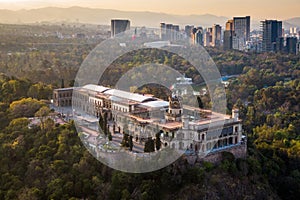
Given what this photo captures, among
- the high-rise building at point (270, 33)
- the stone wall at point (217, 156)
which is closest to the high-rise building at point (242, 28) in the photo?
the high-rise building at point (270, 33)

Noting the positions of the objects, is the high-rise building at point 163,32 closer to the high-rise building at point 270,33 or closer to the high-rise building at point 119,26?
the high-rise building at point 119,26

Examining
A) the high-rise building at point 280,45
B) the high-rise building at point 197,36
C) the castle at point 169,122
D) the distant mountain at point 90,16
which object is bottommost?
the castle at point 169,122

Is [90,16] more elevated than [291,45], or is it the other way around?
[90,16]

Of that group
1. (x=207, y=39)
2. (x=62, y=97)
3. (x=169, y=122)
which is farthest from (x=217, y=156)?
(x=207, y=39)

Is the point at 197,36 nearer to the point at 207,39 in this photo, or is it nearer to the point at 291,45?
the point at 207,39

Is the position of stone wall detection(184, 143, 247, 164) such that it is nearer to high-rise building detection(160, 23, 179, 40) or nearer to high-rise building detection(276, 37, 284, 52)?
high-rise building detection(160, 23, 179, 40)

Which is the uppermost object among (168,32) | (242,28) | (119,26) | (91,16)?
(91,16)

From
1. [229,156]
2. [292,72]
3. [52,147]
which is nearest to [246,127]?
[229,156]
